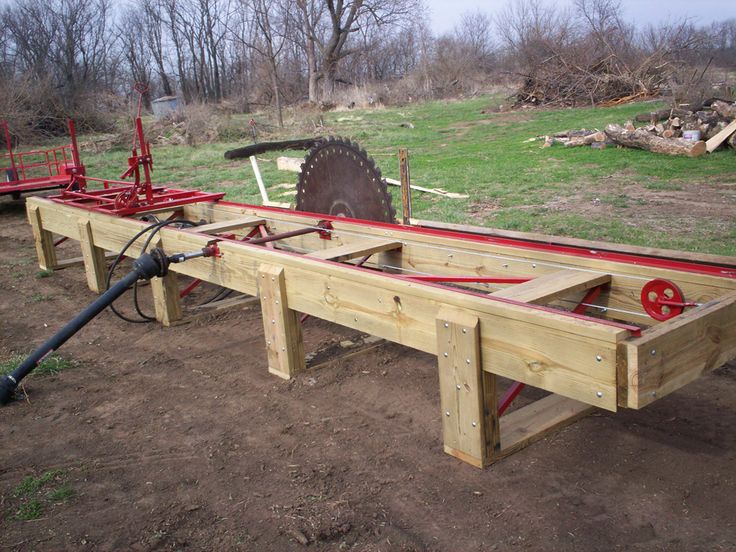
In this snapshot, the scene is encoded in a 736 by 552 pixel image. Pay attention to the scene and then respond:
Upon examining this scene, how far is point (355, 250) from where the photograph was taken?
4398 mm

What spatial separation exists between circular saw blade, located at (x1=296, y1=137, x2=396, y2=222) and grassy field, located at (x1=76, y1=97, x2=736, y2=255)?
2422 millimetres

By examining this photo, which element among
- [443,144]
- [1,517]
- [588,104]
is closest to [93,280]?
[1,517]

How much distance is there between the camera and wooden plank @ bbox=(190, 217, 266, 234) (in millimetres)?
5188

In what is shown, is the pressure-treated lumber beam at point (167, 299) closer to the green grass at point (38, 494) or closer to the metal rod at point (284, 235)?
the metal rod at point (284, 235)

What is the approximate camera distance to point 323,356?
4703mm

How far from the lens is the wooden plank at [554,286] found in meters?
3.18

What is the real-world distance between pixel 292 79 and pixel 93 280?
138 ft

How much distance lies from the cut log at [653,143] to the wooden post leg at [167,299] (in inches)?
399

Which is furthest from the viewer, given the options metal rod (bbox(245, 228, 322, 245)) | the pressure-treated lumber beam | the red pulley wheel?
the pressure-treated lumber beam

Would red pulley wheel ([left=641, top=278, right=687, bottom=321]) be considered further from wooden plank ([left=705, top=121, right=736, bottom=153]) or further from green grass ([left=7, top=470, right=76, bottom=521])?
wooden plank ([left=705, top=121, right=736, bottom=153])

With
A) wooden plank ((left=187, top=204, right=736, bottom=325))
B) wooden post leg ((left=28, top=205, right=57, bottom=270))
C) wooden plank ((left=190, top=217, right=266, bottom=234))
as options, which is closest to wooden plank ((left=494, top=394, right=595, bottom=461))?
wooden plank ((left=187, top=204, right=736, bottom=325))

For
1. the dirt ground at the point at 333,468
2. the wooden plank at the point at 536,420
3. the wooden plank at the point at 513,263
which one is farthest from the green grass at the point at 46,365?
the wooden plank at the point at 536,420

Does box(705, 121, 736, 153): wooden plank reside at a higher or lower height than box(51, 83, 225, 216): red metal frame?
lower

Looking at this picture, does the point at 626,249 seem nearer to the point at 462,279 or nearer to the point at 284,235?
the point at 462,279
